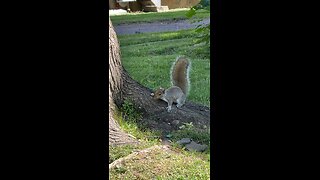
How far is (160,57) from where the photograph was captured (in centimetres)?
220

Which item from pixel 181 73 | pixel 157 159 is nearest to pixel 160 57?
pixel 181 73

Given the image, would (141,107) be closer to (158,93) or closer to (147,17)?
(158,93)

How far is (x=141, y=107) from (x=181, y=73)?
26 centimetres

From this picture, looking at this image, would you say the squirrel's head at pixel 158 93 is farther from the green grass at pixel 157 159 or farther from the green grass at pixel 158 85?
the green grass at pixel 157 159

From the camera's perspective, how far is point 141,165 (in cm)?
183

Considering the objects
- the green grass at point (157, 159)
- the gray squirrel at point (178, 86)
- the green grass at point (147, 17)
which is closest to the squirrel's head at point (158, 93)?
the gray squirrel at point (178, 86)

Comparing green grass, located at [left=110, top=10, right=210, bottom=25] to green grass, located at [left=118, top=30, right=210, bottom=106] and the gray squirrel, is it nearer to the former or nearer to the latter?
green grass, located at [left=118, top=30, right=210, bottom=106]

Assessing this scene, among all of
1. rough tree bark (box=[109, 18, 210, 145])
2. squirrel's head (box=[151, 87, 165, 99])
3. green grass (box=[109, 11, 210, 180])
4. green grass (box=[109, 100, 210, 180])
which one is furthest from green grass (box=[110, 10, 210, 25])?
green grass (box=[109, 100, 210, 180])

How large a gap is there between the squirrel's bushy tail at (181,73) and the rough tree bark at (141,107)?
0.28ft
